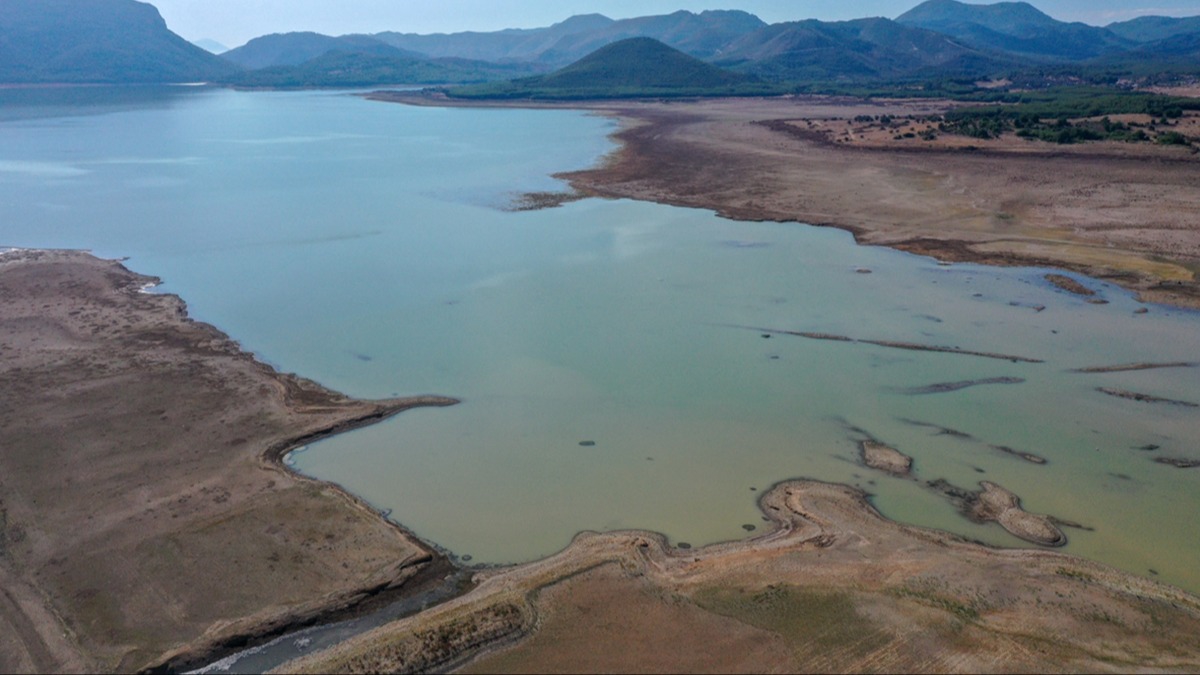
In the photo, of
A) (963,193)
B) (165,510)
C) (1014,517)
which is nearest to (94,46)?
(963,193)

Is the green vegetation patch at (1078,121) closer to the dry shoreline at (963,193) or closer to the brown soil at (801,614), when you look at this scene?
the dry shoreline at (963,193)

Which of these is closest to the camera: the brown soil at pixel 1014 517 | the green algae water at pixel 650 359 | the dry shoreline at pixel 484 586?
the dry shoreline at pixel 484 586

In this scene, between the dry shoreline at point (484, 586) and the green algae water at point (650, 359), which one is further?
the green algae water at point (650, 359)

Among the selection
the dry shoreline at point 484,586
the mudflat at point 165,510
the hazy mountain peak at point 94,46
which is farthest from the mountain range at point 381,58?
the dry shoreline at point 484,586

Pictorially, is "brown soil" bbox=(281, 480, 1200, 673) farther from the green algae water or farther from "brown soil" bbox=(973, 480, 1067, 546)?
the green algae water

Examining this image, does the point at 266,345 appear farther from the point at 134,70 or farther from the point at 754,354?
the point at 134,70

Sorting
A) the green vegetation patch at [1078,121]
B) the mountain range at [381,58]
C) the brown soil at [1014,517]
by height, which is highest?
the mountain range at [381,58]

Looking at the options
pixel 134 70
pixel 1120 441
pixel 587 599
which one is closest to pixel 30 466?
pixel 587 599

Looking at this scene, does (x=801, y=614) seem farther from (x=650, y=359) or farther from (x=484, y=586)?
(x=650, y=359)
